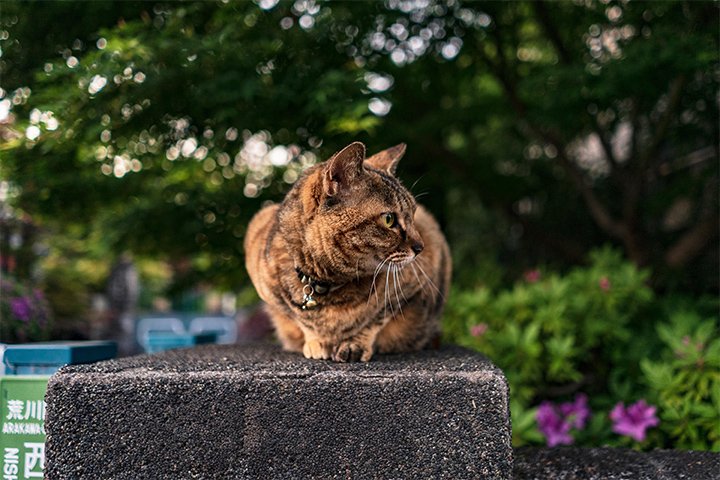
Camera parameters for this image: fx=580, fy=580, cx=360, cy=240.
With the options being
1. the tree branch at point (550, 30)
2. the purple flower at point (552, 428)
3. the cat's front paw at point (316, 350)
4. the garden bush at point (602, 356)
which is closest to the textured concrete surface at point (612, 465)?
the garden bush at point (602, 356)

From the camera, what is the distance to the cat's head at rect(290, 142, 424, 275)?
179 centimetres

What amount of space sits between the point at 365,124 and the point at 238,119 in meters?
0.75

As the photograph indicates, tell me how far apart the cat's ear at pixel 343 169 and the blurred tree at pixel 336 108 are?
2.25 feet

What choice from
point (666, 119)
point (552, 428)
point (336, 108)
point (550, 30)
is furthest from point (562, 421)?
point (550, 30)

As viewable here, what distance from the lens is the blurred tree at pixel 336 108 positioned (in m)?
2.63

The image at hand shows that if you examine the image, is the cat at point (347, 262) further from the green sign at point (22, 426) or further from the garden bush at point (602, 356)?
the garden bush at point (602, 356)

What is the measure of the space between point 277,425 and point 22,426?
864mm

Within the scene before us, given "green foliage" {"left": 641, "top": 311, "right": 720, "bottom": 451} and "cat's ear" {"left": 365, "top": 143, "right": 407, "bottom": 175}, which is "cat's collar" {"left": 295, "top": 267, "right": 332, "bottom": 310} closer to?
"cat's ear" {"left": 365, "top": 143, "right": 407, "bottom": 175}

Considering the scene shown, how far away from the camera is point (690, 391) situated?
2.59m

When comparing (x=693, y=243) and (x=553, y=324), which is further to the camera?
(x=693, y=243)

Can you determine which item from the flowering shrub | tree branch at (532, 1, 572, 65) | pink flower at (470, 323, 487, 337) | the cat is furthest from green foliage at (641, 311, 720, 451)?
the flowering shrub

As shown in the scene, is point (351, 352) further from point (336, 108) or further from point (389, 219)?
point (336, 108)

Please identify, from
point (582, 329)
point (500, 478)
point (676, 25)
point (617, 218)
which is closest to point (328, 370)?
point (500, 478)

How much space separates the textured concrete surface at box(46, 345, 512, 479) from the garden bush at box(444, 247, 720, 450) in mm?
1096
